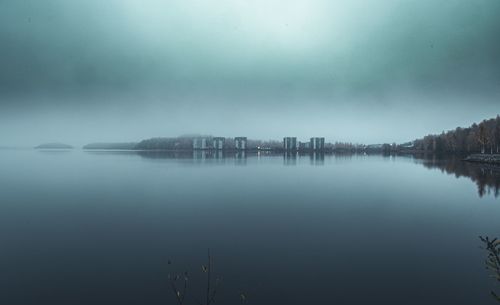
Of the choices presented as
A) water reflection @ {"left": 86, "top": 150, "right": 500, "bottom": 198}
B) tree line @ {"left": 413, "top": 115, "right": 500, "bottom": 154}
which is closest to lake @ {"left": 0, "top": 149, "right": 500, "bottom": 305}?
water reflection @ {"left": 86, "top": 150, "right": 500, "bottom": 198}

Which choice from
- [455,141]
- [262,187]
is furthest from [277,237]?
[455,141]

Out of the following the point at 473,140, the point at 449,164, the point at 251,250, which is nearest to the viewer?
the point at 251,250

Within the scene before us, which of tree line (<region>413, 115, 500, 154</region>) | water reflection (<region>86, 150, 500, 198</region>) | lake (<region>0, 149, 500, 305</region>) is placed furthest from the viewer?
tree line (<region>413, 115, 500, 154</region>)

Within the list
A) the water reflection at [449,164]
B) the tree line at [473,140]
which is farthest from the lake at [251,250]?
the tree line at [473,140]

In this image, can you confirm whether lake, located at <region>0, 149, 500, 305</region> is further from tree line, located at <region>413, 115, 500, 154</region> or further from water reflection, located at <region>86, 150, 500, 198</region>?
tree line, located at <region>413, 115, 500, 154</region>

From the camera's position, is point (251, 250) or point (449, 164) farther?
point (449, 164)

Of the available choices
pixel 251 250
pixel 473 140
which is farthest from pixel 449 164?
pixel 251 250

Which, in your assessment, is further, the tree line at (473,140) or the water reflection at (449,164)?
the tree line at (473,140)

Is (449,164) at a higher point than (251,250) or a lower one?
higher

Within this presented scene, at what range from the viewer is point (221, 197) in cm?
2261

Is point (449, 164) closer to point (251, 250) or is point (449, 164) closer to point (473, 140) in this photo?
point (473, 140)

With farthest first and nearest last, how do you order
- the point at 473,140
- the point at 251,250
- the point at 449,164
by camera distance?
the point at 473,140, the point at 449,164, the point at 251,250

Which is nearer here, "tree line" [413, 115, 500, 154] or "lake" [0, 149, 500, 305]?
"lake" [0, 149, 500, 305]

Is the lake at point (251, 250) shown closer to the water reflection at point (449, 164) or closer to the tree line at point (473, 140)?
the water reflection at point (449, 164)
